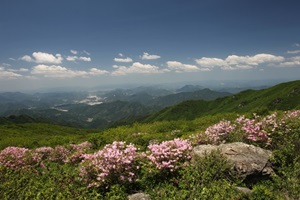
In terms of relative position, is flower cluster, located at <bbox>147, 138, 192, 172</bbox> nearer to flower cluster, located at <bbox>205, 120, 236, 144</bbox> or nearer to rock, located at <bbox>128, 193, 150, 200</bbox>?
rock, located at <bbox>128, 193, 150, 200</bbox>

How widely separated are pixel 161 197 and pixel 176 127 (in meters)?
17.9

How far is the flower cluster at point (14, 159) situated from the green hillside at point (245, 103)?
10496 cm

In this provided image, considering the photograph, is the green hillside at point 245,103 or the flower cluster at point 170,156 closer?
the flower cluster at point 170,156

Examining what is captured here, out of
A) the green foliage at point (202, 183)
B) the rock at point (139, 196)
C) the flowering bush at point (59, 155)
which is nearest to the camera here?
the green foliage at point (202, 183)

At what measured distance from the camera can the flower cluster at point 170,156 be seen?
855 centimetres

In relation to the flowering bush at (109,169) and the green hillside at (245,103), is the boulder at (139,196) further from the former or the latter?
the green hillside at (245,103)

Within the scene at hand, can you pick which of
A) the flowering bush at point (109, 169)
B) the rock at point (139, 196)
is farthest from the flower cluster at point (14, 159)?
the rock at point (139, 196)

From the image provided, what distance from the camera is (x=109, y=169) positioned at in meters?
8.21

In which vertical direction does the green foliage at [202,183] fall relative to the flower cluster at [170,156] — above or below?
below

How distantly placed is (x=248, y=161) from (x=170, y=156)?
3.30m

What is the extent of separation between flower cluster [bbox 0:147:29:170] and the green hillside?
104959 millimetres

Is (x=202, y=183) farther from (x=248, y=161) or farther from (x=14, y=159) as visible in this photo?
(x=14, y=159)

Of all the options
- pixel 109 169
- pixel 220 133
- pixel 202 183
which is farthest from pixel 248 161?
pixel 109 169

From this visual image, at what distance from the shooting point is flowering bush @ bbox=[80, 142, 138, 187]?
26.8 feet
